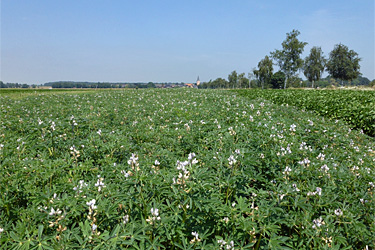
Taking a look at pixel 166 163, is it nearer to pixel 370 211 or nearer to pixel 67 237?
pixel 67 237

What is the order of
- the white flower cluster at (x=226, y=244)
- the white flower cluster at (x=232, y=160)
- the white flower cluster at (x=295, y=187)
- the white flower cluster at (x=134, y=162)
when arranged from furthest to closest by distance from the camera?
the white flower cluster at (x=232, y=160) < the white flower cluster at (x=134, y=162) < the white flower cluster at (x=295, y=187) < the white flower cluster at (x=226, y=244)

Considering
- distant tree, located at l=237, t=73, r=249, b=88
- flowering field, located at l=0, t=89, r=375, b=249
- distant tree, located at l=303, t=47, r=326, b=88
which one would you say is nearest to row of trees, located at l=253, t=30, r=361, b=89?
distant tree, located at l=303, t=47, r=326, b=88

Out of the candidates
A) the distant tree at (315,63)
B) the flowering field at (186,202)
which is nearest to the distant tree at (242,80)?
the distant tree at (315,63)

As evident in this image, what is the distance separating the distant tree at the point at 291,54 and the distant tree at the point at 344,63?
17773 mm

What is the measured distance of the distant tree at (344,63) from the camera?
60.0 meters

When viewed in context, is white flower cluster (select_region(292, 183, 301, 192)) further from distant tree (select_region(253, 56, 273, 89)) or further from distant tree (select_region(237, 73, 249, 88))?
distant tree (select_region(237, 73, 249, 88))

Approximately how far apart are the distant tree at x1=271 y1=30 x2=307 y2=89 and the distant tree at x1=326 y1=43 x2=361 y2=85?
58.3 ft

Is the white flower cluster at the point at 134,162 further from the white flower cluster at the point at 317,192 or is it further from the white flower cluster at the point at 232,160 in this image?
the white flower cluster at the point at 317,192

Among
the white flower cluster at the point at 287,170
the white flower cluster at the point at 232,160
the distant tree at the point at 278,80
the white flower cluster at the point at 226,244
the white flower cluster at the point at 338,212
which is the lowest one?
the white flower cluster at the point at 226,244

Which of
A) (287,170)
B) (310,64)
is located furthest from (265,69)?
(287,170)

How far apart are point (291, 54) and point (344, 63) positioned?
2055cm

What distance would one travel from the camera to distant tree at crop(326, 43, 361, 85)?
5997cm

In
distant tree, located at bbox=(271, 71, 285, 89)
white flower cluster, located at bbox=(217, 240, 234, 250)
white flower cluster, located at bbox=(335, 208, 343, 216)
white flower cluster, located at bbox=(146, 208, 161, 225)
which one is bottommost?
white flower cluster, located at bbox=(217, 240, 234, 250)

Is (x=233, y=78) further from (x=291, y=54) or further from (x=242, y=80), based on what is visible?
(x=291, y=54)
